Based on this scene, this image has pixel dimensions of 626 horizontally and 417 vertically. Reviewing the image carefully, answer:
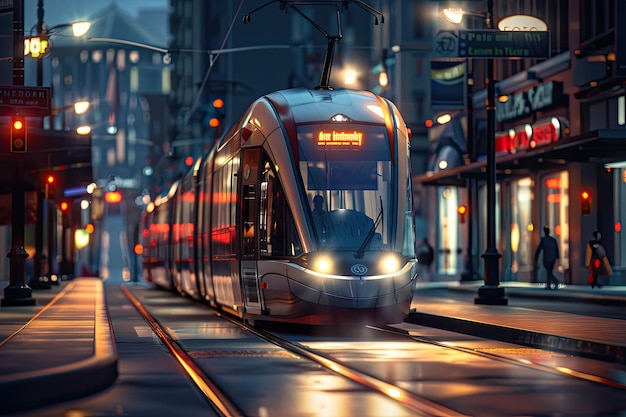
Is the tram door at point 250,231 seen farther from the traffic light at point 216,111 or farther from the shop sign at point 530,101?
the shop sign at point 530,101

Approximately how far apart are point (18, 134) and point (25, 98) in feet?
5.74

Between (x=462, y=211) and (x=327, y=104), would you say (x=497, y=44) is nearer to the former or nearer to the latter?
(x=327, y=104)

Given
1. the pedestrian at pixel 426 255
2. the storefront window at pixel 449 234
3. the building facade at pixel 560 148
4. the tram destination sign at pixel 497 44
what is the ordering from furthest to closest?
the storefront window at pixel 449 234, the pedestrian at pixel 426 255, the building facade at pixel 560 148, the tram destination sign at pixel 497 44

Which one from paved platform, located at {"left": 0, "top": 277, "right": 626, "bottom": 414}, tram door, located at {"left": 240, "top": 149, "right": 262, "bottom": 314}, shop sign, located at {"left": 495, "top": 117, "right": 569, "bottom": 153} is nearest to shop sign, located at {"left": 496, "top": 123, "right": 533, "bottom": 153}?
shop sign, located at {"left": 495, "top": 117, "right": 569, "bottom": 153}

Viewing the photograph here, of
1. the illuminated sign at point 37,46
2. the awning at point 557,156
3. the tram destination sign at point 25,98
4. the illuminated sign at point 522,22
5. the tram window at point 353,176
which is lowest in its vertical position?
the tram window at point 353,176

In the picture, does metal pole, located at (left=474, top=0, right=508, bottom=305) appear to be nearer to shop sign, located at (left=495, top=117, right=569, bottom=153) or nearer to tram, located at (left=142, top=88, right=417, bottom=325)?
tram, located at (left=142, top=88, right=417, bottom=325)

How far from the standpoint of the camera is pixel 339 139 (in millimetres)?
21500

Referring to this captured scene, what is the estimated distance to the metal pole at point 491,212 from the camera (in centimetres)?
3066

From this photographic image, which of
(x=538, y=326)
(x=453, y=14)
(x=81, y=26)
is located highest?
(x=81, y=26)

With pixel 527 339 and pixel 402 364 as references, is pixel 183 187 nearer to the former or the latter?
pixel 527 339

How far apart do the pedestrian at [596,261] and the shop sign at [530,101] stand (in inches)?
315

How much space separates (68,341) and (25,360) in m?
3.38

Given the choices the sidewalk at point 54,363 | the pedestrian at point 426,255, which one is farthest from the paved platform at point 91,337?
the pedestrian at point 426,255

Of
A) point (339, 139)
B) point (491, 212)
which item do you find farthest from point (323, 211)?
point (491, 212)
